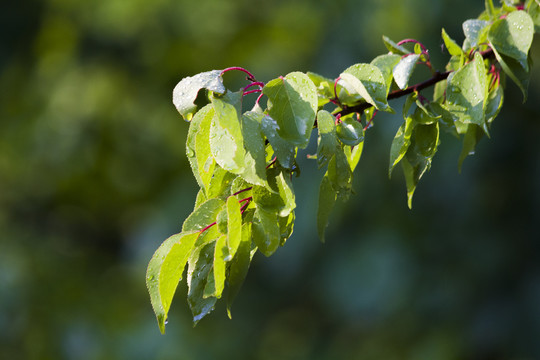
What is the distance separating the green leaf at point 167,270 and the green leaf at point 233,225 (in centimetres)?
6

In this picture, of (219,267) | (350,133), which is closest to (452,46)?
(350,133)

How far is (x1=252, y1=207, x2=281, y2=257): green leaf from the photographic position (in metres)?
0.67

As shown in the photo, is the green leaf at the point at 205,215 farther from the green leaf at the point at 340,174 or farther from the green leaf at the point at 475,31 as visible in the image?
the green leaf at the point at 475,31

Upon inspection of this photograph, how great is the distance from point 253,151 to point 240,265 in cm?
13

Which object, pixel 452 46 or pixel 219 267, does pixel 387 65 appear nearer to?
pixel 452 46

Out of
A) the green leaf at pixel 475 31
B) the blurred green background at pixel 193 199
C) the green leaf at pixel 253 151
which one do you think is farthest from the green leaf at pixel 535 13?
the blurred green background at pixel 193 199

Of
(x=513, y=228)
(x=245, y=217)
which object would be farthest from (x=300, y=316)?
(x=245, y=217)

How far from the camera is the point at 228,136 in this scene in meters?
0.64

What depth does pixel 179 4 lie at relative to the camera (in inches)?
158

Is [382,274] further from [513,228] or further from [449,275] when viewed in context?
[513,228]

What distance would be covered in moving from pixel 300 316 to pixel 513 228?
4.68 ft

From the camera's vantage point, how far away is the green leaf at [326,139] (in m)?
0.70

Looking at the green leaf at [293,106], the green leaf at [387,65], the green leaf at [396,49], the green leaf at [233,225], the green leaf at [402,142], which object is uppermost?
the green leaf at [396,49]

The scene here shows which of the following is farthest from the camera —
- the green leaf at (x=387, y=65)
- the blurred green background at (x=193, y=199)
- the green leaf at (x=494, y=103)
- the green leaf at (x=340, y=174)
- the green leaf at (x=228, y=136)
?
the blurred green background at (x=193, y=199)
